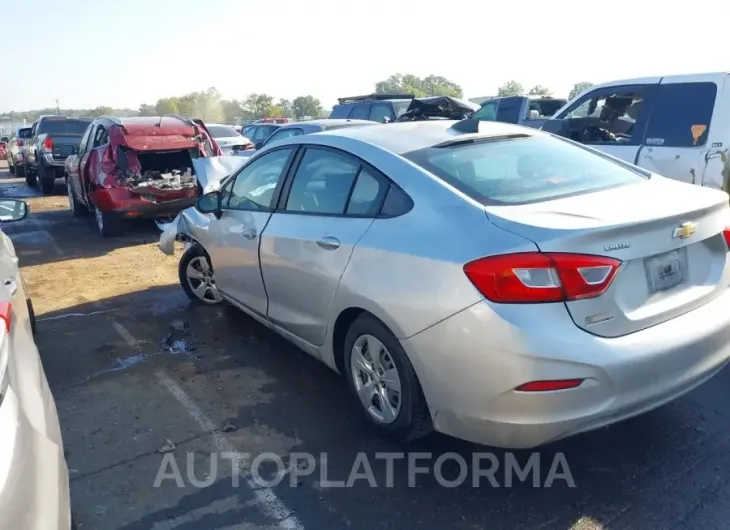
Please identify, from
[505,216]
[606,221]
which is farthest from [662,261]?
[505,216]

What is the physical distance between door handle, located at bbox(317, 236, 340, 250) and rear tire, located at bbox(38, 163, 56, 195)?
1312 cm

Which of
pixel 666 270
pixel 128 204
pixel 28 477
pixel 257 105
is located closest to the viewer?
pixel 28 477

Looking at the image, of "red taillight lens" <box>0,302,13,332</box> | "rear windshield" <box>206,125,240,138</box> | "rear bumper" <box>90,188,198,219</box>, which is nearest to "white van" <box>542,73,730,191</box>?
"rear bumper" <box>90,188,198,219</box>

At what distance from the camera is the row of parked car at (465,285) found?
8.15 feet

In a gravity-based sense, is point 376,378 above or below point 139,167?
below

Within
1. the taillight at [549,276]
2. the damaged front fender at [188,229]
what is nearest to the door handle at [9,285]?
the taillight at [549,276]

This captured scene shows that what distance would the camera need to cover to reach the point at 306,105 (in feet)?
245

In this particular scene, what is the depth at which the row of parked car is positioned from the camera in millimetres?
2484

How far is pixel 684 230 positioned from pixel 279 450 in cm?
235

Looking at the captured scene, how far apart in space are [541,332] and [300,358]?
96.6 inches

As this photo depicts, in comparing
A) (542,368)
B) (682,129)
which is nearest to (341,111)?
(682,129)

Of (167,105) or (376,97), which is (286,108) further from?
(376,97)

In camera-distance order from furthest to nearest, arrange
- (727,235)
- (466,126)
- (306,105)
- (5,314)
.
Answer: (306,105), (466,126), (727,235), (5,314)

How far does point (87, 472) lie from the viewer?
10.6 ft
